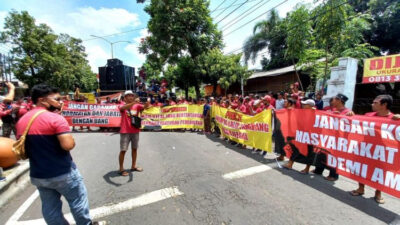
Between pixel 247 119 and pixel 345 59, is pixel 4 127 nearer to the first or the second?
pixel 247 119

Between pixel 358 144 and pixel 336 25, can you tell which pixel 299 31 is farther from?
pixel 358 144

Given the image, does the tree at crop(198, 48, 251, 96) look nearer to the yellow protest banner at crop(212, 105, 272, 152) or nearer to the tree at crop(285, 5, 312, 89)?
the tree at crop(285, 5, 312, 89)

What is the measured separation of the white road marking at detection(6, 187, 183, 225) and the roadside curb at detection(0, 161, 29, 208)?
52 cm

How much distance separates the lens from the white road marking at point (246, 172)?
171 inches

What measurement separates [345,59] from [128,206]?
8944 millimetres

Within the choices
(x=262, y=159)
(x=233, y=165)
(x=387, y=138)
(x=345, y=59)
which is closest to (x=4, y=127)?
(x=233, y=165)

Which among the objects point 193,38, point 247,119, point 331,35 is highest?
point 193,38

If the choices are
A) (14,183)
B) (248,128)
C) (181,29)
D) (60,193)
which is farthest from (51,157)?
(181,29)

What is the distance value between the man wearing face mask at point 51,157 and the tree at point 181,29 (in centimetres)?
1625

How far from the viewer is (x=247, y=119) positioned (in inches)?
250

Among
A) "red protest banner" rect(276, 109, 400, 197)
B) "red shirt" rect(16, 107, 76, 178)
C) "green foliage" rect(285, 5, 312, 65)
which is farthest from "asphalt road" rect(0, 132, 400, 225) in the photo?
"green foliage" rect(285, 5, 312, 65)

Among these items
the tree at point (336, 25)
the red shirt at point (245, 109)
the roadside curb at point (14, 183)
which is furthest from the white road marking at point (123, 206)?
the tree at point (336, 25)

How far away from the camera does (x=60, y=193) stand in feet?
7.41

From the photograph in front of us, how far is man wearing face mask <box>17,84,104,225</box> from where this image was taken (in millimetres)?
2027
